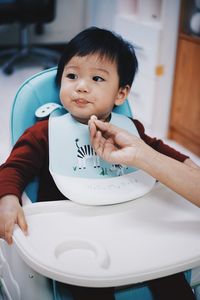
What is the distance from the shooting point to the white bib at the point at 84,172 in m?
0.85

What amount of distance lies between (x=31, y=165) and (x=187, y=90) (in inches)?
58.7

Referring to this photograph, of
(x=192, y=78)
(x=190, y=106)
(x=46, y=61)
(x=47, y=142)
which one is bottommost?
(x=46, y=61)

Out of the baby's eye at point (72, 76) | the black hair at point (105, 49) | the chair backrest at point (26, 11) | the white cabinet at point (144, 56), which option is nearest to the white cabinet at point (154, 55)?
the white cabinet at point (144, 56)

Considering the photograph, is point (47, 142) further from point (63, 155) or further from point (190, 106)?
point (190, 106)

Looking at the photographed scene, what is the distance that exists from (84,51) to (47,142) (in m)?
0.23

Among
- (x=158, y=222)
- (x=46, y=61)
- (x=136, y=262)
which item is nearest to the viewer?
(x=136, y=262)

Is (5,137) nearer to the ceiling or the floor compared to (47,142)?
nearer to the floor

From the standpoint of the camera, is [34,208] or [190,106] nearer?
[34,208]

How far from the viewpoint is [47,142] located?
94 cm

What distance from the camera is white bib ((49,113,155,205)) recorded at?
854 mm

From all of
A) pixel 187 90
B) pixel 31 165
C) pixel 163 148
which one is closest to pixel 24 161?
pixel 31 165

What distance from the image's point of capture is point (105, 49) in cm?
96

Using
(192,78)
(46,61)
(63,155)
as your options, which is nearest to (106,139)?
(63,155)

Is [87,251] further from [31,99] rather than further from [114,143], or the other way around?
[31,99]
